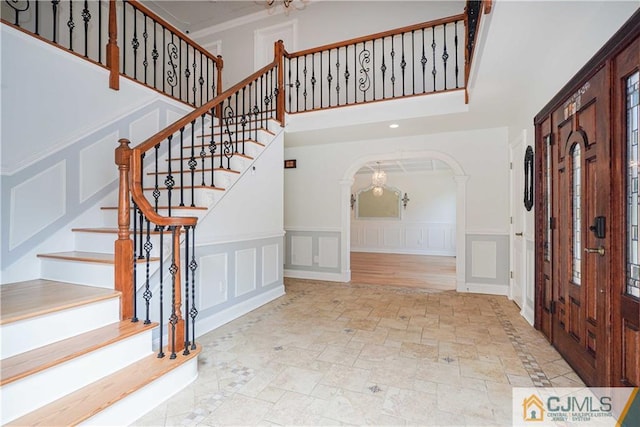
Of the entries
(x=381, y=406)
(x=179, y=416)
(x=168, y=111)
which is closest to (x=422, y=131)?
(x=168, y=111)

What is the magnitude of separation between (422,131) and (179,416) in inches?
175

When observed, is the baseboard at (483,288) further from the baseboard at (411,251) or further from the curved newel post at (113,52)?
the curved newel post at (113,52)

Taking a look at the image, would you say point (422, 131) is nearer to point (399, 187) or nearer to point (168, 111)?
point (168, 111)

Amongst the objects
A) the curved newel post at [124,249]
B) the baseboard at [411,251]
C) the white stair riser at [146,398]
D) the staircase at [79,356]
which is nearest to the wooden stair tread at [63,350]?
the staircase at [79,356]

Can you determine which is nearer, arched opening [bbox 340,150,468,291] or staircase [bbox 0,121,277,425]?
staircase [bbox 0,121,277,425]

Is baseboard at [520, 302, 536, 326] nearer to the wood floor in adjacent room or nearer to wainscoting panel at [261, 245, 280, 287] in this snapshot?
the wood floor in adjacent room

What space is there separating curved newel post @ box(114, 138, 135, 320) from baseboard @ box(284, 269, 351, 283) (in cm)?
356

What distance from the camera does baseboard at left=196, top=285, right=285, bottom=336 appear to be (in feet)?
9.57

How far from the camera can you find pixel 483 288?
175 inches

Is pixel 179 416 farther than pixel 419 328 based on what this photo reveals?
No

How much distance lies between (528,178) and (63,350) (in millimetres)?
4216

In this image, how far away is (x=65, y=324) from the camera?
1.77m

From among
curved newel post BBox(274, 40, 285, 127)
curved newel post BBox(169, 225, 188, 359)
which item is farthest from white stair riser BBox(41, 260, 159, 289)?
curved newel post BBox(274, 40, 285, 127)

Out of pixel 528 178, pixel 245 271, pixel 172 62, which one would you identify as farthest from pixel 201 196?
pixel 528 178
